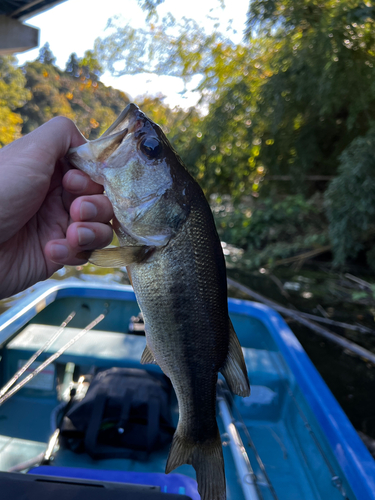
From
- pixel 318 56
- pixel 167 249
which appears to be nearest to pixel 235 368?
pixel 167 249

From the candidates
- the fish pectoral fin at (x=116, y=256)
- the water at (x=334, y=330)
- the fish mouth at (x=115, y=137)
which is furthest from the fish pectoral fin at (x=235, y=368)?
the water at (x=334, y=330)

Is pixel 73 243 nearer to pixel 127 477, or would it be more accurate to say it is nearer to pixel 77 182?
pixel 77 182

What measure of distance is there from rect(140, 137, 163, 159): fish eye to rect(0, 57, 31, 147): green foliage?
1650 cm

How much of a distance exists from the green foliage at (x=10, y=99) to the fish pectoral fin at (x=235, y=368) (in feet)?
55.2

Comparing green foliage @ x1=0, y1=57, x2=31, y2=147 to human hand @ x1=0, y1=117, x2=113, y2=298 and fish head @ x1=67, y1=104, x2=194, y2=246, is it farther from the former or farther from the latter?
fish head @ x1=67, y1=104, x2=194, y2=246

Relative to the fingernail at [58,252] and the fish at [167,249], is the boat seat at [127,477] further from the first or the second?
the fingernail at [58,252]

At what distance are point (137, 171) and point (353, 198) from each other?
498 centimetres

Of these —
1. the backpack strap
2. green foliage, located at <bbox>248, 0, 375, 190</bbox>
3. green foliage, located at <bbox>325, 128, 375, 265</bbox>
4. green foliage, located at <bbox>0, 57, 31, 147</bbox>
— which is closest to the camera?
the backpack strap

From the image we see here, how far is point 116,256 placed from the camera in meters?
1.17

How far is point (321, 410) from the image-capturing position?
89.9 inches

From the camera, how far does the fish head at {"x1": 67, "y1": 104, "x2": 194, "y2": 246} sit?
1213 millimetres

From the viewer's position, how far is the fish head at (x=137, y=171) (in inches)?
47.8

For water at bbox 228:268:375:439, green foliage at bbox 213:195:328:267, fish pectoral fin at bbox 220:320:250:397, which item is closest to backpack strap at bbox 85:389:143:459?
fish pectoral fin at bbox 220:320:250:397

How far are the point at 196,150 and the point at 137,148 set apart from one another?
6791mm
